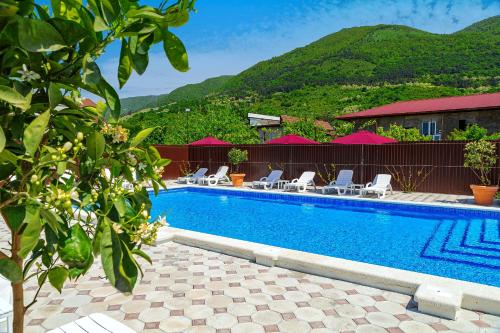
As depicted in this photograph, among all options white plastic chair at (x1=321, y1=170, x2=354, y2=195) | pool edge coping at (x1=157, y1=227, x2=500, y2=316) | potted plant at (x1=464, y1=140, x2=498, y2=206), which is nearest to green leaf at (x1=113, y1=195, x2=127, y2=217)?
pool edge coping at (x1=157, y1=227, x2=500, y2=316)

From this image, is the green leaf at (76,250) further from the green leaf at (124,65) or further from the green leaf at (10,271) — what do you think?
the green leaf at (124,65)

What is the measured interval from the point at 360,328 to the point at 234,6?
27.6 meters

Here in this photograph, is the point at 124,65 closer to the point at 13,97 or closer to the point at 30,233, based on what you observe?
the point at 13,97

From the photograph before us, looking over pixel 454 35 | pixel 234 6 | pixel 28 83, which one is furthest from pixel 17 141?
pixel 454 35

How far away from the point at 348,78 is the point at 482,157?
41.1 meters

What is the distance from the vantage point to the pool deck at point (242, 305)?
371 cm

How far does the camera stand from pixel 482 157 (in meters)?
12.1

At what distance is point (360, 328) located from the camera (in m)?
3.65

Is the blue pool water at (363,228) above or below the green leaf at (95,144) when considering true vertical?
below

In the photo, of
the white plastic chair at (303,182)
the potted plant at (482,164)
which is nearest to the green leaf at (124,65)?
the potted plant at (482,164)

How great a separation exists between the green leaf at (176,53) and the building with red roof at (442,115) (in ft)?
76.6

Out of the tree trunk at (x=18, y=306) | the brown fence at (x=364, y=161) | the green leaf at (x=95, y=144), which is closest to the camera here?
the green leaf at (x=95, y=144)

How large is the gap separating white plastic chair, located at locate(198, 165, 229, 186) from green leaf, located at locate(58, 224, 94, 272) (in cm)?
1618

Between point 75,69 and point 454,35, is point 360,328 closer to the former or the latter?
point 75,69
